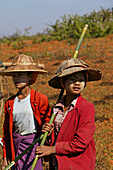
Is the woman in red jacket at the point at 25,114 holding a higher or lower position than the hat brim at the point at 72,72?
lower

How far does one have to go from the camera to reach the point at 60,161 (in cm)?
230

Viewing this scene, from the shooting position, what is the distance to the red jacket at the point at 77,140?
2.26m

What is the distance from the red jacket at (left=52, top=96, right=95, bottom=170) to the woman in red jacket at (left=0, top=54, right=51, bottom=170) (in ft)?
1.62

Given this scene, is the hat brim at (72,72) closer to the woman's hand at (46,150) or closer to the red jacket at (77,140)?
the red jacket at (77,140)

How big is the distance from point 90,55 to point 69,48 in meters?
2.09

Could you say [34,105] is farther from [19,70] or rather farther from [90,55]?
[90,55]

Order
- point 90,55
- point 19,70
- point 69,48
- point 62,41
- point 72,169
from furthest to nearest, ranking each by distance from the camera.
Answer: point 62,41 < point 69,48 < point 90,55 < point 19,70 < point 72,169

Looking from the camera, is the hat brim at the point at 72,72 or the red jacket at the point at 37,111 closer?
the hat brim at the point at 72,72

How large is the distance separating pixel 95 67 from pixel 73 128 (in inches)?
342

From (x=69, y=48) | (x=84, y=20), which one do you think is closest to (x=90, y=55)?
(x=69, y=48)

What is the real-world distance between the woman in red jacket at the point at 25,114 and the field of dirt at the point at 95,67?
1525 mm

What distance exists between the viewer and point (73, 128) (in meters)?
2.34

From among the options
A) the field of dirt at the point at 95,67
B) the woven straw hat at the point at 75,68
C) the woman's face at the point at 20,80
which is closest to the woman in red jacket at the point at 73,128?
the woven straw hat at the point at 75,68

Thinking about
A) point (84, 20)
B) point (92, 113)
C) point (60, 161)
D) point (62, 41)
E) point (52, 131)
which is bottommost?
point (60, 161)
